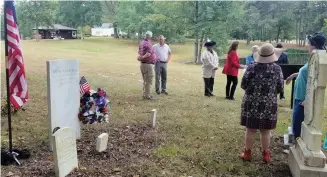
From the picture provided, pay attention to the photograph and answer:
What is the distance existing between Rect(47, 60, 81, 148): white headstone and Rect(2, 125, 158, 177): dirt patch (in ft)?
1.21

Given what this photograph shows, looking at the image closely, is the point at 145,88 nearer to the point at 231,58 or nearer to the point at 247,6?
the point at 231,58

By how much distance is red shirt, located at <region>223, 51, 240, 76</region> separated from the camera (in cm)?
986

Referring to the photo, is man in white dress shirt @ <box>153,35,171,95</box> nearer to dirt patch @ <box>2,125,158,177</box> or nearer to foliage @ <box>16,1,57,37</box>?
dirt patch @ <box>2,125,158,177</box>

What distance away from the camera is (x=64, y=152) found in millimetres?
4137

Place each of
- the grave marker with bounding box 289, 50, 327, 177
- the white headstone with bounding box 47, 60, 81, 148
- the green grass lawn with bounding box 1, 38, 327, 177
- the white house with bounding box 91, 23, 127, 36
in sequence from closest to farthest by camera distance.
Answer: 1. the grave marker with bounding box 289, 50, 327, 177
2. the green grass lawn with bounding box 1, 38, 327, 177
3. the white headstone with bounding box 47, 60, 81, 148
4. the white house with bounding box 91, 23, 127, 36

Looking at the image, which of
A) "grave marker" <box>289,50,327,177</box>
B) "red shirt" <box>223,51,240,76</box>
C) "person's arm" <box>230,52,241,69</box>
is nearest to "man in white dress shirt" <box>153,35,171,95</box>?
"red shirt" <box>223,51,240,76</box>

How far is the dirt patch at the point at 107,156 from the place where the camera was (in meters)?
4.29

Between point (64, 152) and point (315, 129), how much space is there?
116 inches

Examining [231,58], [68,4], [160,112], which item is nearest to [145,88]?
[160,112]

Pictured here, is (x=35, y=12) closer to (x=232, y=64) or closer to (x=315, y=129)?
(x=232, y=64)

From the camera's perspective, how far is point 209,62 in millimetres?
10320

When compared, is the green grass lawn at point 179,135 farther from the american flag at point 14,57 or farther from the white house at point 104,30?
the white house at point 104,30

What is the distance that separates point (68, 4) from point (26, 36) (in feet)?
33.9

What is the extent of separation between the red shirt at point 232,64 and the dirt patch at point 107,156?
430 cm
